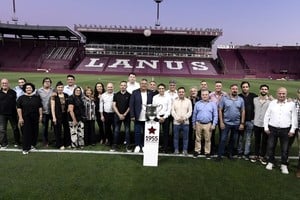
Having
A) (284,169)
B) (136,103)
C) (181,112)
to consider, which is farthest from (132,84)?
(284,169)

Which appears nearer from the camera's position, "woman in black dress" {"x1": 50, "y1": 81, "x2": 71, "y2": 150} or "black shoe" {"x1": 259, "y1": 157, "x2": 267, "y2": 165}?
"black shoe" {"x1": 259, "y1": 157, "x2": 267, "y2": 165}

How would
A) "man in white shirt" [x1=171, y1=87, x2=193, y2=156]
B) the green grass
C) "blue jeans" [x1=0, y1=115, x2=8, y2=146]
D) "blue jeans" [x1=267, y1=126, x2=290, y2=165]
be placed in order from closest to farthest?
the green grass < "blue jeans" [x1=267, y1=126, x2=290, y2=165] < "man in white shirt" [x1=171, y1=87, x2=193, y2=156] < "blue jeans" [x1=0, y1=115, x2=8, y2=146]

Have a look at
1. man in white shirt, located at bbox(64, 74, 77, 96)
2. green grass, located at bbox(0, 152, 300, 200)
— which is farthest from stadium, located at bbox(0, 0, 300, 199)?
man in white shirt, located at bbox(64, 74, 77, 96)

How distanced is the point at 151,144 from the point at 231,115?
78.3 inches

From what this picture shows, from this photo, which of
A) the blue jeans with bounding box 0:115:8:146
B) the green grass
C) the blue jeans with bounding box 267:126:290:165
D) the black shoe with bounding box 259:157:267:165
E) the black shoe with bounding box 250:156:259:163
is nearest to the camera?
the green grass

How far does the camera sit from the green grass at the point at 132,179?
18.0 ft

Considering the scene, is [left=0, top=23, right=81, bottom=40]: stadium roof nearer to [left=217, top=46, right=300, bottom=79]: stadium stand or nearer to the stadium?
the stadium

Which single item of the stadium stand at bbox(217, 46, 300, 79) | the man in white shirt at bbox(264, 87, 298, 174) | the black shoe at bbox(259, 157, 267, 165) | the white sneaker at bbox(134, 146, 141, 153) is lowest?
the black shoe at bbox(259, 157, 267, 165)

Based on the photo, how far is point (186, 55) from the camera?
5462cm

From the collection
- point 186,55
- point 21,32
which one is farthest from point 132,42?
point 21,32

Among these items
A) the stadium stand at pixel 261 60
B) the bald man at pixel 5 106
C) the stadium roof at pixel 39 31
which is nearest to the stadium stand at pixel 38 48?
Answer: the stadium roof at pixel 39 31

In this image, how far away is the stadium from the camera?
571 centimetres

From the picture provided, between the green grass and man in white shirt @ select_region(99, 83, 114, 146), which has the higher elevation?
man in white shirt @ select_region(99, 83, 114, 146)

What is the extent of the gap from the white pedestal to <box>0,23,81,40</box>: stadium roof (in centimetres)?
4851
